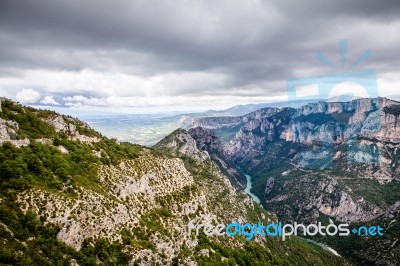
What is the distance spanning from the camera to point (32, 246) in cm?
5197

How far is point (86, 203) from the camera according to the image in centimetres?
6631

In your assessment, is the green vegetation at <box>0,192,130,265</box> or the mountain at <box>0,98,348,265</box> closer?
the green vegetation at <box>0,192,130,265</box>

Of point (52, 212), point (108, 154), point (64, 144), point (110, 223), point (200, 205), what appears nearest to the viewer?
point (52, 212)

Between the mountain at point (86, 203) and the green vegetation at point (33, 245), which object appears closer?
the green vegetation at point (33, 245)

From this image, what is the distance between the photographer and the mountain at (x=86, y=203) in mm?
55469

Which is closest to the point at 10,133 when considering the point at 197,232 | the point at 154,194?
the point at 154,194

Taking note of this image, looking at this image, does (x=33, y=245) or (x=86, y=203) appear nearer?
(x=33, y=245)

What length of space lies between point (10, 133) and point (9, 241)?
29264 mm

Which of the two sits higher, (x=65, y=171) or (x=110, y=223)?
(x=65, y=171)

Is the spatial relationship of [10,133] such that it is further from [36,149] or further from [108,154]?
[108,154]

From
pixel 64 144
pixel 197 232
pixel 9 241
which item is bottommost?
pixel 197 232

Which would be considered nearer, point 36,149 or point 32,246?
point 32,246

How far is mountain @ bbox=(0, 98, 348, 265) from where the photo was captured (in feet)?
182

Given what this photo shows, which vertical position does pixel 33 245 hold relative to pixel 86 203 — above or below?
below
